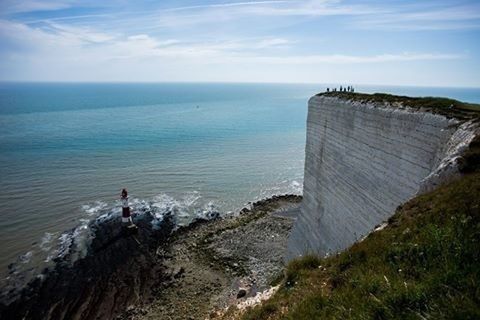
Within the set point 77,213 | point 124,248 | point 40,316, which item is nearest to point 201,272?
point 124,248

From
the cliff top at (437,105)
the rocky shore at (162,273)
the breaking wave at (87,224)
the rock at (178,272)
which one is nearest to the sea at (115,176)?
the breaking wave at (87,224)

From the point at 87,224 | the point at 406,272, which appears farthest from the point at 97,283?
the point at 406,272

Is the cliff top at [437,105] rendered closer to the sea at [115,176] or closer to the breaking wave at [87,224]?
the breaking wave at [87,224]

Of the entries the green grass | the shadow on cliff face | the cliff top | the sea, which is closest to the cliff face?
the cliff top

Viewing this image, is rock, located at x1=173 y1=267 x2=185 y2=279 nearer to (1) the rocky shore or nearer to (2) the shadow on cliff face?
(1) the rocky shore

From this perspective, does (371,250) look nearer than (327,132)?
Yes

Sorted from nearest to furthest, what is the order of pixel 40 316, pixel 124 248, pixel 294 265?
pixel 294 265 < pixel 40 316 < pixel 124 248

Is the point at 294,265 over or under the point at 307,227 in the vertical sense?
over

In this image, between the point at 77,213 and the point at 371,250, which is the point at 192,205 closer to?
the point at 77,213

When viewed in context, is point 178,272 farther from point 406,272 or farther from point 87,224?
point 406,272
